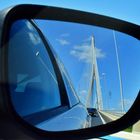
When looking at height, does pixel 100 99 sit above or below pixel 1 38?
below

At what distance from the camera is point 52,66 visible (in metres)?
2.88

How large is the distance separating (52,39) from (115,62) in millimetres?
1000

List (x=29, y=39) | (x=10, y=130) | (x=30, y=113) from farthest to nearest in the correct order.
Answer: (x=29, y=39) < (x=30, y=113) < (x=10, y=130)

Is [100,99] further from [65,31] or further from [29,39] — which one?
[29,39]

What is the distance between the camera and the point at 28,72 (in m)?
2.00

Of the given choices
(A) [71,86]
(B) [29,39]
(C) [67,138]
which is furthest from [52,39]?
(C) [67,138]

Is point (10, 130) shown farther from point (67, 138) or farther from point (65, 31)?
point (65, 31)

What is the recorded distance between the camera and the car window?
1664 millimetres

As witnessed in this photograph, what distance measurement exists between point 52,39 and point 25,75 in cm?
66

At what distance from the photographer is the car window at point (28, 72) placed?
1664mm

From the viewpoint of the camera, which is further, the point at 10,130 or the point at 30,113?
the point at 30,113

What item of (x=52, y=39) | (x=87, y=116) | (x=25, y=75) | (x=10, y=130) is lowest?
(x=87, y=116)

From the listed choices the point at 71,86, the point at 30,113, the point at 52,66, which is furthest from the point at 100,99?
the point at 30,113

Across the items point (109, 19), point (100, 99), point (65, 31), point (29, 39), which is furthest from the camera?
point (100, 99)
